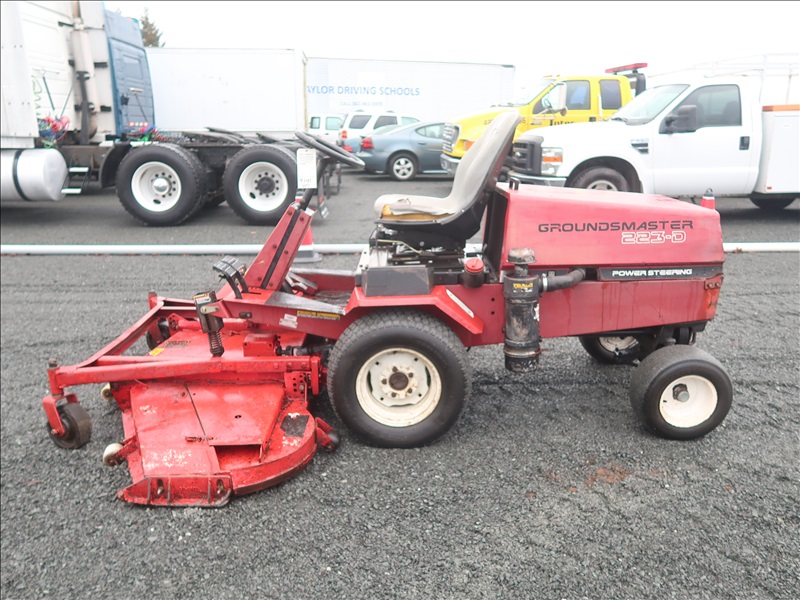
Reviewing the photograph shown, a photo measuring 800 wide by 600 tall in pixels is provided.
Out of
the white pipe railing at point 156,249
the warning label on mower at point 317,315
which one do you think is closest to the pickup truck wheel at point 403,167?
the white pipe railing at point 156,249

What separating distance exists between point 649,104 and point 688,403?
640 cm

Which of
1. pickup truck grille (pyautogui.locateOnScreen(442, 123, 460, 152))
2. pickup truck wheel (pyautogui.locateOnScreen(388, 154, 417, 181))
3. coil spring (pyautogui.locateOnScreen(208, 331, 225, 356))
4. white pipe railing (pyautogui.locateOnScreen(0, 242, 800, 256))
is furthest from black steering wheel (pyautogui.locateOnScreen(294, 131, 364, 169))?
pickup truck wheel (pyautogui.locateOnScreen(388, 154, 417, 181))

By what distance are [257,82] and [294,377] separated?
10.1 metres

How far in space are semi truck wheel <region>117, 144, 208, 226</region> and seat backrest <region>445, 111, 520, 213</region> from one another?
608cm

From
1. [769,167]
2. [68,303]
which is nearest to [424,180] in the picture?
[769,167]

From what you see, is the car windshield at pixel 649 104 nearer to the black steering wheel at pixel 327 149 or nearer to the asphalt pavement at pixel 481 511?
the asphalt pavement at pixel 481 511

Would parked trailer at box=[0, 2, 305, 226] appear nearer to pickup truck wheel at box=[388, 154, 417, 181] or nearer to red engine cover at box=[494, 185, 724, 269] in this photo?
pickup truck wheel at box=[388, 154, 417, 181]

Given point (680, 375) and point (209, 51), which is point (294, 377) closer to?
point (680, 375)

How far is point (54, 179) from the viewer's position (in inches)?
364

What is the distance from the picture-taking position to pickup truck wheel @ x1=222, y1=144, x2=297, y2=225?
8812mm

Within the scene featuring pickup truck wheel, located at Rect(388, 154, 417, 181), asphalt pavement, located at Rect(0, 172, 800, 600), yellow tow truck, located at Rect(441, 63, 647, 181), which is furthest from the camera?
pickup truck wheel, located at Rect(388, 154, 417, 181)

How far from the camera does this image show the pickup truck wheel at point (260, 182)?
8812mm

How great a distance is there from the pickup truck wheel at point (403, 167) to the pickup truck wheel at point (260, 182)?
5.60m

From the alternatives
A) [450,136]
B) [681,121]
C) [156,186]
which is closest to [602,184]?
[681,121]
